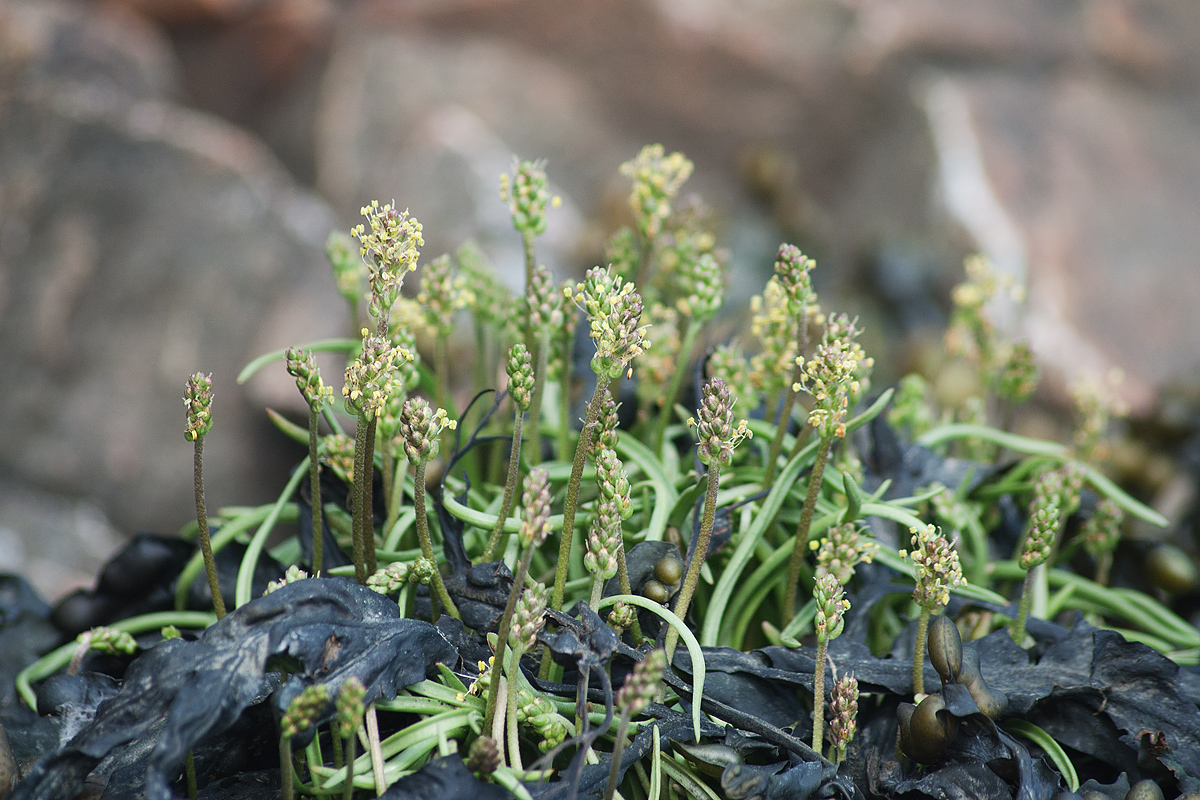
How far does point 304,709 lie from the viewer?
705 millimetres

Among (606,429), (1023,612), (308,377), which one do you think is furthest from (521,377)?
(1023,612)

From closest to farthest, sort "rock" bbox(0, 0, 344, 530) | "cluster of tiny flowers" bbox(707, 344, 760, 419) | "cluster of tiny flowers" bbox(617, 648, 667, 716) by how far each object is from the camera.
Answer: "cluster of tiny flowers" bbox(617, 648, 667, 716) → "cluster of tiny flowers" bbox(707, 344, 760, 419) → "rock" bbox(0, 0, 344, 530)

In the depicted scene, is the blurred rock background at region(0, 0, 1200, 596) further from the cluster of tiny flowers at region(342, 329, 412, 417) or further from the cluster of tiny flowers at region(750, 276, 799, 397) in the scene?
the cluster of tiny flowers at region(342, 329, 412, 417)

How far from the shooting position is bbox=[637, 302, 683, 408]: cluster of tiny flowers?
1.14 metres

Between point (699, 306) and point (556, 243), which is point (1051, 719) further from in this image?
point (556, 243)

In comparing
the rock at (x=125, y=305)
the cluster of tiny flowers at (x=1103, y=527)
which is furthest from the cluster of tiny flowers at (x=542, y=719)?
the rock at (x=125, y=305)

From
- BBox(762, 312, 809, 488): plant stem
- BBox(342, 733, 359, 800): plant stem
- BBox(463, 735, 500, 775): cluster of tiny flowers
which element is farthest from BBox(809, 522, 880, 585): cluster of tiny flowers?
BBox(342, 733, 359, 800): plant stem

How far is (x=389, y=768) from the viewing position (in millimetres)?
785

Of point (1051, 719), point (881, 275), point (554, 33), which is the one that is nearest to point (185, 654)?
point (1051, 719)

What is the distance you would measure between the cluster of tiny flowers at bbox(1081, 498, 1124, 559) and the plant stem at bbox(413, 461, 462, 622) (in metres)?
0.85

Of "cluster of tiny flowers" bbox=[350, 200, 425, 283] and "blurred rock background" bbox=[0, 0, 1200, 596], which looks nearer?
"cluster of tiny flowers" bbox=[350, 200, 425, 283]

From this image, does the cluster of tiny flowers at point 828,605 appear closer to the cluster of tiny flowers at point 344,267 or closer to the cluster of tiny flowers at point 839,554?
the cluster of tiny flowers at point 839,554

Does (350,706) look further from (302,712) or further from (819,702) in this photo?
(819,702)

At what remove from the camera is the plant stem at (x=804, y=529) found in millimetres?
926
